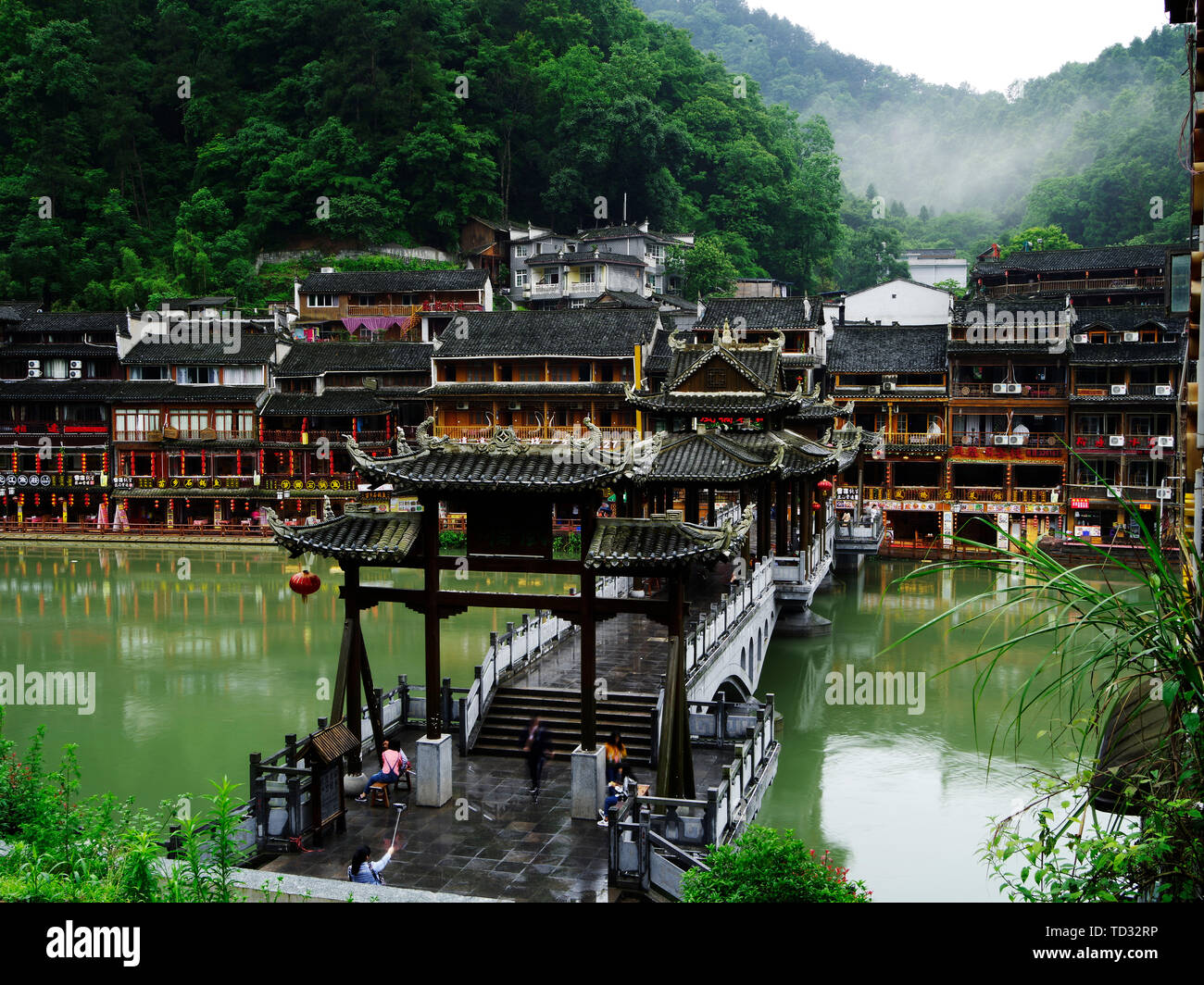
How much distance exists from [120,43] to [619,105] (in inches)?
1472

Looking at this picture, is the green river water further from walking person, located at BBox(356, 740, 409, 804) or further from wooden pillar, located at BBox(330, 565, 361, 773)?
walking person, located at BBox(356, 740, 409, 804)

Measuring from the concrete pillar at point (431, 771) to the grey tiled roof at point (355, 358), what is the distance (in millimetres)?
40224

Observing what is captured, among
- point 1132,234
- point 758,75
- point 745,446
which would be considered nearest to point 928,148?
point 758,75

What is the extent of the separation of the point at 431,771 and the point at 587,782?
7.09ft

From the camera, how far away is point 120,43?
79.1 meters

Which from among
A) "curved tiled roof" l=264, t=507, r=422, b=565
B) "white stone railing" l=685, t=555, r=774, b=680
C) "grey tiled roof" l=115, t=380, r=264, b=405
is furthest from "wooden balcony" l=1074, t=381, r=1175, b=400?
"curved tiled roof" l=264, t=507, r=422, b=565

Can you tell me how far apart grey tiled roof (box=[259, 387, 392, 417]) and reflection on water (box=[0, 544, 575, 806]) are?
7.54m

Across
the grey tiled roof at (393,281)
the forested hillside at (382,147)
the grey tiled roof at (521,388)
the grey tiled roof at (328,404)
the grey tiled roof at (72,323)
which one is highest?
the forested hillside at (382,147)

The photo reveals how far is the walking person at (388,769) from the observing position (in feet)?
49.0

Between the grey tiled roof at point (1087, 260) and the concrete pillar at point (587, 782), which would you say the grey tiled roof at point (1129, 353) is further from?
the concrete pillar at point (587, 782)

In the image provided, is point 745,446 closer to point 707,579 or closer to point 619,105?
point 707,579

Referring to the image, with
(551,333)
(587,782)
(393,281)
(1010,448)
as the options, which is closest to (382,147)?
(393,281)

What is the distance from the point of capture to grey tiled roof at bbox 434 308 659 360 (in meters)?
50.0

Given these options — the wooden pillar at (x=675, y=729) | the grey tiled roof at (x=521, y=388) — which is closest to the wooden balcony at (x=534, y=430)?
the grey tiled roof at (x=521, y=388)
